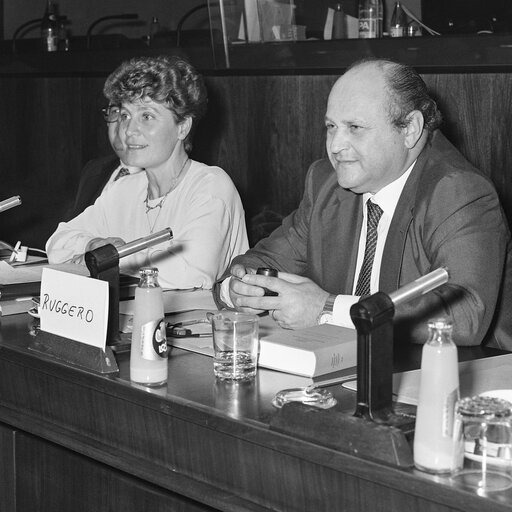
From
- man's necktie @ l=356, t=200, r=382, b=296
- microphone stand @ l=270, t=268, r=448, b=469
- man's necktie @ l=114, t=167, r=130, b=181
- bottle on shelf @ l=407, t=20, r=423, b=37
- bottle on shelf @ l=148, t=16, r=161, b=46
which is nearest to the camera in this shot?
microphone stand @ l=270, t=268, r=448, b=469

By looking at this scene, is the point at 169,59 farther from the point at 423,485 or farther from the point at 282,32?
the point at 423,485

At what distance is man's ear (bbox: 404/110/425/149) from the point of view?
234cm

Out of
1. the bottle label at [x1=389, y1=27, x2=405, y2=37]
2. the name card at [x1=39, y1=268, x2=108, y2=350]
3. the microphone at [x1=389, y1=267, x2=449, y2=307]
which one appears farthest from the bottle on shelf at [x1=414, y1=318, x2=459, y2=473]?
the bottle label at [x1=389, y1=27, x2=405, y2=37]

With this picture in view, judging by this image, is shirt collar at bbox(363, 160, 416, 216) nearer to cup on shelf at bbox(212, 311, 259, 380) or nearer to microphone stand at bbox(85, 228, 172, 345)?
microphone stand at bbox(85, 228, 172, 345)

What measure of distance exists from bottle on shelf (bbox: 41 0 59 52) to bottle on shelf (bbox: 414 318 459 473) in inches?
159

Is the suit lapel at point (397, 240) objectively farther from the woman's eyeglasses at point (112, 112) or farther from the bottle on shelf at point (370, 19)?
the bottle on shelf at point (370, 19)

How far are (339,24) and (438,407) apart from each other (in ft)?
9.80

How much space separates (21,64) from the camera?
4715 mm

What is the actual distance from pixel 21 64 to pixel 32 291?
2.60 meters

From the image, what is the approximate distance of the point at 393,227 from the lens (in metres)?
2.33

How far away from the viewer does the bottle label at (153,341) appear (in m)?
1.63

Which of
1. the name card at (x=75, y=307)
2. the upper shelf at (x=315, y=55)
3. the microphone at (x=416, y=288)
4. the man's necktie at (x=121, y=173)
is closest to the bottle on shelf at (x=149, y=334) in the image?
the name card at (x=75, y=307)

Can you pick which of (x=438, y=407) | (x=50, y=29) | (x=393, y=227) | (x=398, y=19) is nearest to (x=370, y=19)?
(x=398, y=19)

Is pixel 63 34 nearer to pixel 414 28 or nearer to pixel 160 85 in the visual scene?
pixel 414 28
